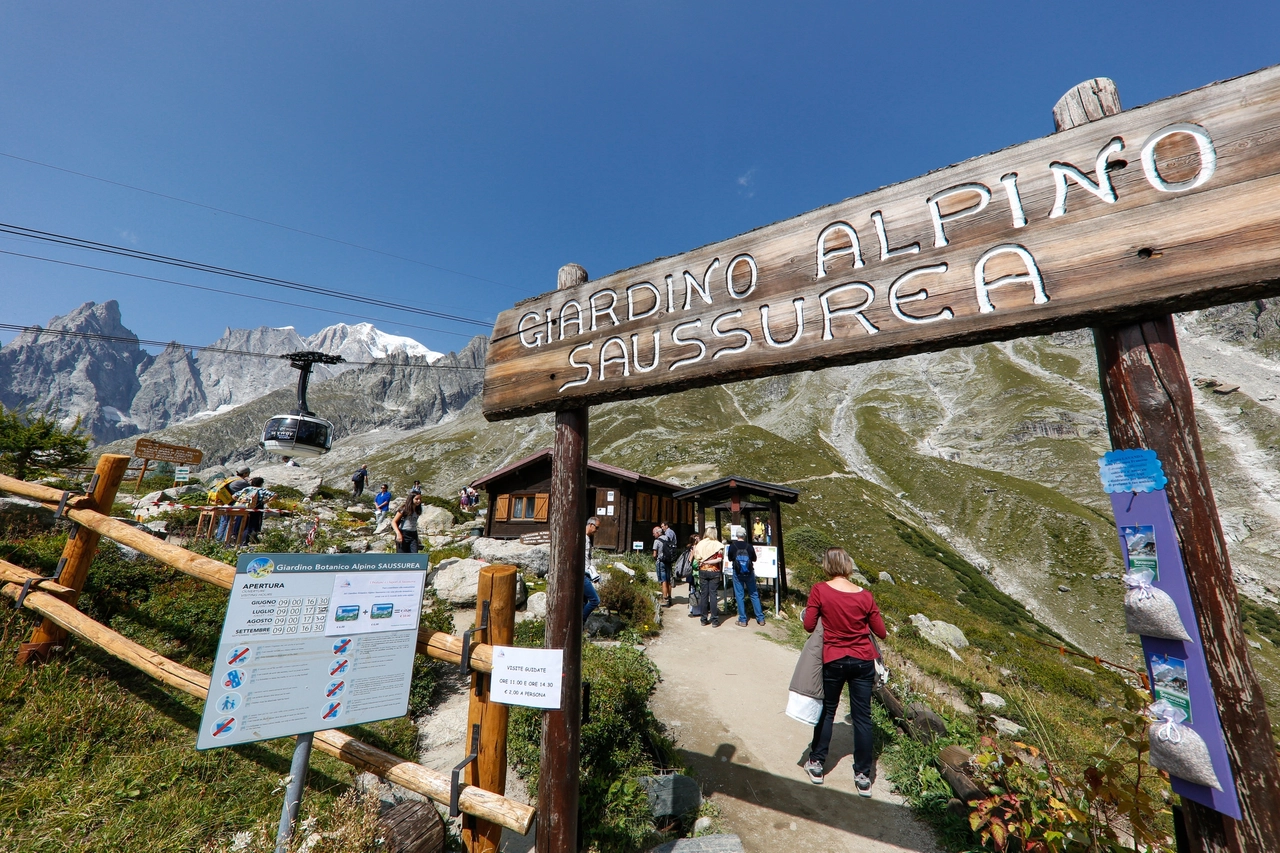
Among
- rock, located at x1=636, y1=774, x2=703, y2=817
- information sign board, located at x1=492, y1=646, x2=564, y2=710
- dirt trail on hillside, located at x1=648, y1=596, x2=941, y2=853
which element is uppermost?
information sign board, located at x1=492, y1=646, x2=564, y2=710

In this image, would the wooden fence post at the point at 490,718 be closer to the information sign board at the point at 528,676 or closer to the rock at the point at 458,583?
the information sign board at the point at 528,676

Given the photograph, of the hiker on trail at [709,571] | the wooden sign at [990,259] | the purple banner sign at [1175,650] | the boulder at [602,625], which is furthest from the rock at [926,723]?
the wooden sign at [990,259]

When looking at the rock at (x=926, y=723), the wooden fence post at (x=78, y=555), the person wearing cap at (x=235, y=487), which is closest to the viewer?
the wooden fence post at (x=78, y=555)

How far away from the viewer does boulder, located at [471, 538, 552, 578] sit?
1357 cm

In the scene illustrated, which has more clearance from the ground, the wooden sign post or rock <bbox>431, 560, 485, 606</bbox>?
the wooden sign post

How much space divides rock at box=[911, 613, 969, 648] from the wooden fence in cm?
1551

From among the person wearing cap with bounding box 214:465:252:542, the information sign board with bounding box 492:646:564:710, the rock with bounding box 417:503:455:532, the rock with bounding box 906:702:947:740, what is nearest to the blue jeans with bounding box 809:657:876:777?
the rock with bounding box 906:702:947:740

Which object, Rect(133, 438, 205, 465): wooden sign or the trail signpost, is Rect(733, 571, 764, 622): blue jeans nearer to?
the trail signpost

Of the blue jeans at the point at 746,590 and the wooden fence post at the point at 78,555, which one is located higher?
the wooden fence post at the point at 78,555

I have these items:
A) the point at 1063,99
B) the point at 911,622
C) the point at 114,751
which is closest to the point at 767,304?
the point at 1063,99

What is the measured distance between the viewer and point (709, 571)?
10273 mm

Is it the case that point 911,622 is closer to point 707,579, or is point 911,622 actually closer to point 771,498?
point 771,498

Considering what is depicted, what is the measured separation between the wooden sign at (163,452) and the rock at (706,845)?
21214 mm

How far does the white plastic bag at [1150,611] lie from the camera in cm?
161
